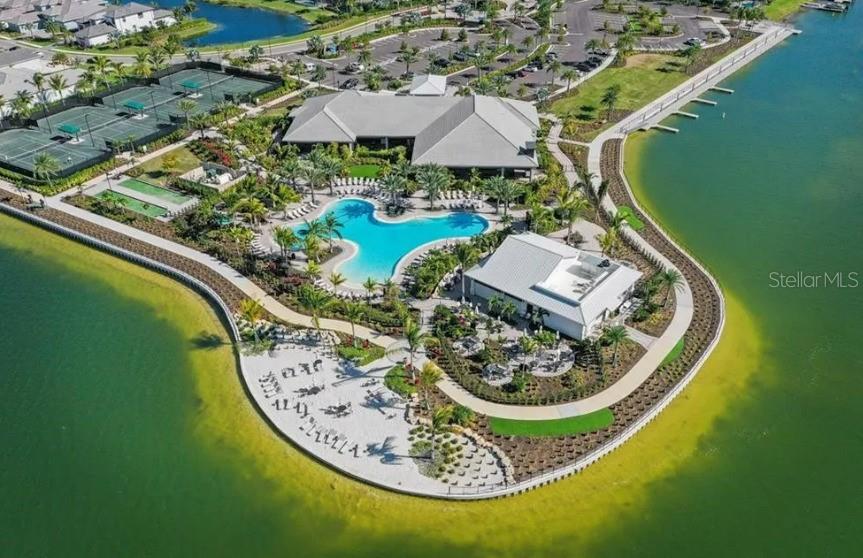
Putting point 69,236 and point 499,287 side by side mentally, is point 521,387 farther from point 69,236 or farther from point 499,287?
point 69,236

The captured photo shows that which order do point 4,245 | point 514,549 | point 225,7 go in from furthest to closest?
point 225,7
point 4,245
point 514,549

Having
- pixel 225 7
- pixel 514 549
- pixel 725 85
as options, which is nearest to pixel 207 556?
pixel 514 549

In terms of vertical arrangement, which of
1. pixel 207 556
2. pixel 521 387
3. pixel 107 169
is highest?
pixel 107 169

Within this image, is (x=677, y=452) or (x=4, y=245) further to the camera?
(x=4, y=245)

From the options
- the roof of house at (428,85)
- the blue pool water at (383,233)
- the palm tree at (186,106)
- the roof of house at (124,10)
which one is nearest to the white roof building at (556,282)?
the blue pool water at (383,233)

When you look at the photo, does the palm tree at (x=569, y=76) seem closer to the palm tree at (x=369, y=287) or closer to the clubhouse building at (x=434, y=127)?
the clubhouse building at (x=434, y=127)

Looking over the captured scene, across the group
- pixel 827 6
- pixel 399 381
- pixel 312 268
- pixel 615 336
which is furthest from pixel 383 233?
pixel 827 6

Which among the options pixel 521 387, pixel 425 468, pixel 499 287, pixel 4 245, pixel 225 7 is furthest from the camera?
pixel 225 7
